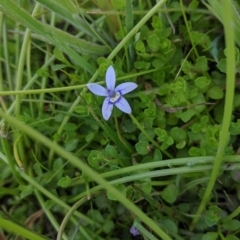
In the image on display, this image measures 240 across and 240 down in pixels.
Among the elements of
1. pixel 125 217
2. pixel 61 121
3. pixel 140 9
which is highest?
pixel 140 9

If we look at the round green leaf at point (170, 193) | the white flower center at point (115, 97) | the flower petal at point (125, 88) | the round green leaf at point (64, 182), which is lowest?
the round green leaf at point (170, 193)

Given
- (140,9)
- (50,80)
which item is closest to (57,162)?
(50,80)

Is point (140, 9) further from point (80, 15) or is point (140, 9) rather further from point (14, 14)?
point (14, 14)

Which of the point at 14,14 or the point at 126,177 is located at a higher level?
the point at 14,14

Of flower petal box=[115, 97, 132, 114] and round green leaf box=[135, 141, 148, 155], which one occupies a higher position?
flower petal box=[115, 97, 132, 114]

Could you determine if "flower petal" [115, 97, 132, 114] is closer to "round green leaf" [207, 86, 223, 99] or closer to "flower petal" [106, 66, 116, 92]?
"flower petal" [106, 66, 116, 92]

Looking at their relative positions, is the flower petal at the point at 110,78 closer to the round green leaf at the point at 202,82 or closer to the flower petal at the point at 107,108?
the flower petal at the point at 107,108

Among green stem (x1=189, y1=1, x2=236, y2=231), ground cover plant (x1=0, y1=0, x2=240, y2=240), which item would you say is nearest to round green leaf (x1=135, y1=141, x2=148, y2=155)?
ground cover plant (x1=0, y1=0, x2=240, y2=240)

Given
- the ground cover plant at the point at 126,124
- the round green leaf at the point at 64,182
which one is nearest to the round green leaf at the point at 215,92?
the ground cover plant at the point at 126,124
